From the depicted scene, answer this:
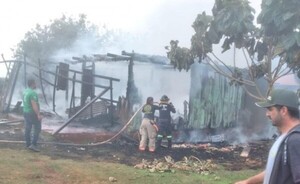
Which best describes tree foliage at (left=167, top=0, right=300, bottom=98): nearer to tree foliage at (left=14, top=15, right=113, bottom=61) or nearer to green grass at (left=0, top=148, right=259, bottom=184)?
green grass at (left=0, top=148, right=259, bottom=184)

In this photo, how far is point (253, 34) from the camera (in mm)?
9172

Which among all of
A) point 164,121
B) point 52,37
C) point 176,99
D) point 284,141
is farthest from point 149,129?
point 52,37

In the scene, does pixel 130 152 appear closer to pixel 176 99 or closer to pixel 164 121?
pixel 164 121

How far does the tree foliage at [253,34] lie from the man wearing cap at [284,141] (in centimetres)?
487

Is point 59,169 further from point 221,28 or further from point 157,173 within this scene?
point 221,28

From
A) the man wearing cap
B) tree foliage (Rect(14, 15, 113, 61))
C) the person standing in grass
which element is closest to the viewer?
the man wearing cap

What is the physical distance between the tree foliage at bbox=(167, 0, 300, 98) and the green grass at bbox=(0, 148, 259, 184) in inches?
99.2

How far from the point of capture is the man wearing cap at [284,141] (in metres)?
2.48

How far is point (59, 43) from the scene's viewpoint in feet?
106

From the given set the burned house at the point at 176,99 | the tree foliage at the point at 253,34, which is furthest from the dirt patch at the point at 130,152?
the tree foliage at the point at 253,34

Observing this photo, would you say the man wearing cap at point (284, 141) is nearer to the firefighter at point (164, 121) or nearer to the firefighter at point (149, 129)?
the firefighter at point (149, 129)

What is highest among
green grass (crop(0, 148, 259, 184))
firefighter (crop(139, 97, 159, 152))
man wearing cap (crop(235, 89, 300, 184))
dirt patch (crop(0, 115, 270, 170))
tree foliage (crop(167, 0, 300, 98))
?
tree foliage (crop(167, 0, 300, 98))

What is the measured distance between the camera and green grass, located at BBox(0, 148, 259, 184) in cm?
746

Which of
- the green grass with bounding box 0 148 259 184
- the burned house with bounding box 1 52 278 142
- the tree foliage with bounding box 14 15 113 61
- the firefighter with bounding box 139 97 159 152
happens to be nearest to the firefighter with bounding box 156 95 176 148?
the firefighter with bounding box 139 97 159 152
